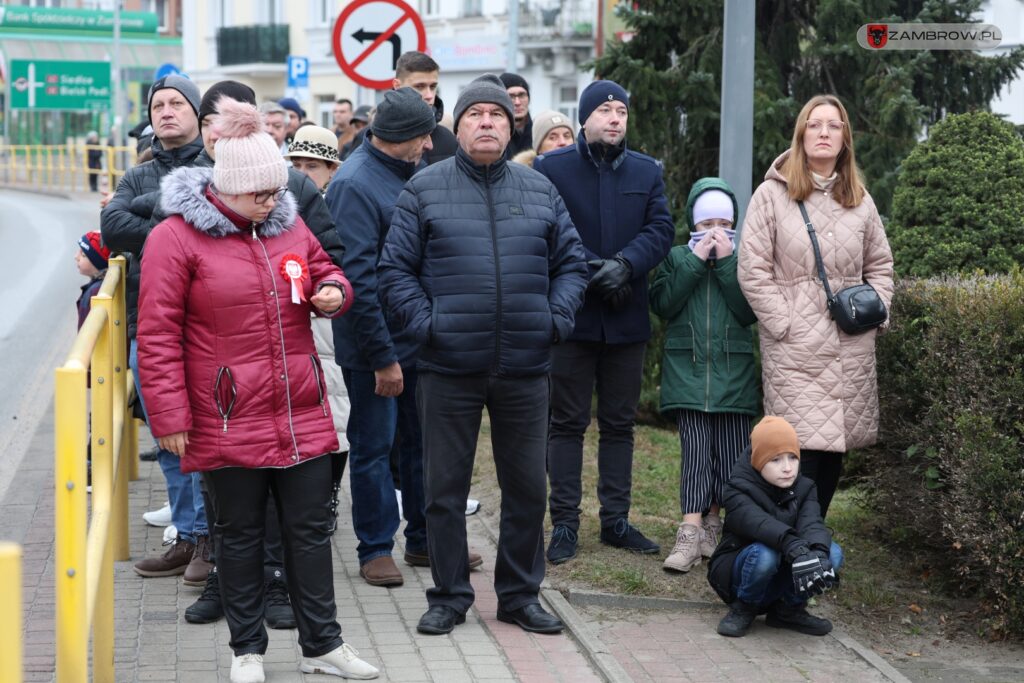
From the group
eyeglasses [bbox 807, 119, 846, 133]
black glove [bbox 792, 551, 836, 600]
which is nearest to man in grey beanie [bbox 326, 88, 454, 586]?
eyeglasses [bbox 807, 119, 846, 133]

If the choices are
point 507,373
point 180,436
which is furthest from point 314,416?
point 507,373

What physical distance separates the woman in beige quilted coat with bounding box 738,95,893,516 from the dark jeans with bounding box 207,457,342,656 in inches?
86.5

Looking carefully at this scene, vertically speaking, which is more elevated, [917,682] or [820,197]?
[820,197]

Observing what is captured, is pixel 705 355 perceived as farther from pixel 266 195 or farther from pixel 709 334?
pixel 266 195

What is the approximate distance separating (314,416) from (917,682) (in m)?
2.60

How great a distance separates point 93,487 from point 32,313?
43.1ft

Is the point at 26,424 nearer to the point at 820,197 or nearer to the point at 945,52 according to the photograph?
the point at 820,197

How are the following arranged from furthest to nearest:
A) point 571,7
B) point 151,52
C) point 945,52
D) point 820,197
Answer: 1. point 151,52
2. point 571,7
3. point 945,52
4. point 820,197

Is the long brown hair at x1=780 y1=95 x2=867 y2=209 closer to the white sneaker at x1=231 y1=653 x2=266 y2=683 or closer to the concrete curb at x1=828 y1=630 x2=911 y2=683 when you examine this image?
the concrete curb at x1=828 y1=630 x2=911 y2=683

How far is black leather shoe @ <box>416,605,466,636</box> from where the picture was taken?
5668mm

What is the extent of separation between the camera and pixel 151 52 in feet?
212

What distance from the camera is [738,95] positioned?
24.0ft

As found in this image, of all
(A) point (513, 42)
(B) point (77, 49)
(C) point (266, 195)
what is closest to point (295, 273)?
(C) point (266, 195)

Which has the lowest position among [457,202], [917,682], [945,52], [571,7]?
[917,682]
